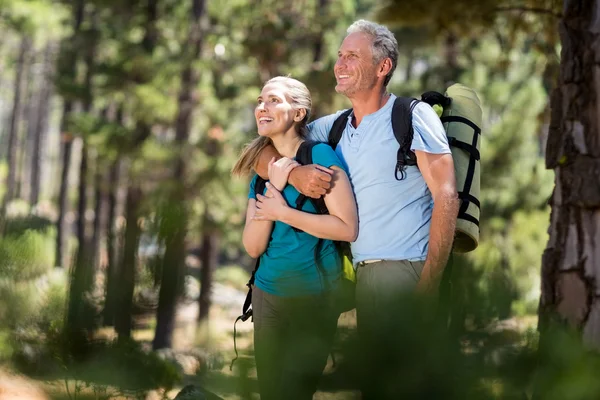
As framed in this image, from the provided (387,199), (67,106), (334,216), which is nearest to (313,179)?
(334,216)

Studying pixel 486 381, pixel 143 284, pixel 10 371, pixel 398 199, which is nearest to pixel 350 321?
pixel 486 381

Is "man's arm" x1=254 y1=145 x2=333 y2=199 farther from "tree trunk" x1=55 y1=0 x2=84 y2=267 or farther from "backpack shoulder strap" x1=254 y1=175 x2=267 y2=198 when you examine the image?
"tree trunk" x1=55 y1=0 x2=84 y2=267

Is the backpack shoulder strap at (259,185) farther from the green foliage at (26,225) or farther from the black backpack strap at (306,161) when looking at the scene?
the green foliage at (26,225)

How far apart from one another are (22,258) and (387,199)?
71.9 inches

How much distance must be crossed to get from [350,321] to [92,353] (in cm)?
40

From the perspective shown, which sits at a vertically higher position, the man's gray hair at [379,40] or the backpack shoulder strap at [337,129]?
the man's gray hair at [379,40]

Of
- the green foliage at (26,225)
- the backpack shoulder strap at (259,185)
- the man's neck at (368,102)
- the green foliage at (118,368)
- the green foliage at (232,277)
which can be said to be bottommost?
the green foliage at (232,277)

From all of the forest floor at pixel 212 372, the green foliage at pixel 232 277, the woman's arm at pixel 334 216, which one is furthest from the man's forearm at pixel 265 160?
the green foliage at pixel 232 277

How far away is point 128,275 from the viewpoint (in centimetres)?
110

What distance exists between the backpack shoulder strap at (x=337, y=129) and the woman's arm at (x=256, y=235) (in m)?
0.38

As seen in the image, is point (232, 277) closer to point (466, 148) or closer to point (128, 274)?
point (466, 148)

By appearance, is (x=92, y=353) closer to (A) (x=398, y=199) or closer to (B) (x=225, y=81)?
(A) (x=398, y=199)

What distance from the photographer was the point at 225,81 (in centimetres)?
1631

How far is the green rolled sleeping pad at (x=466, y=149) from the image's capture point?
2.86 meters
